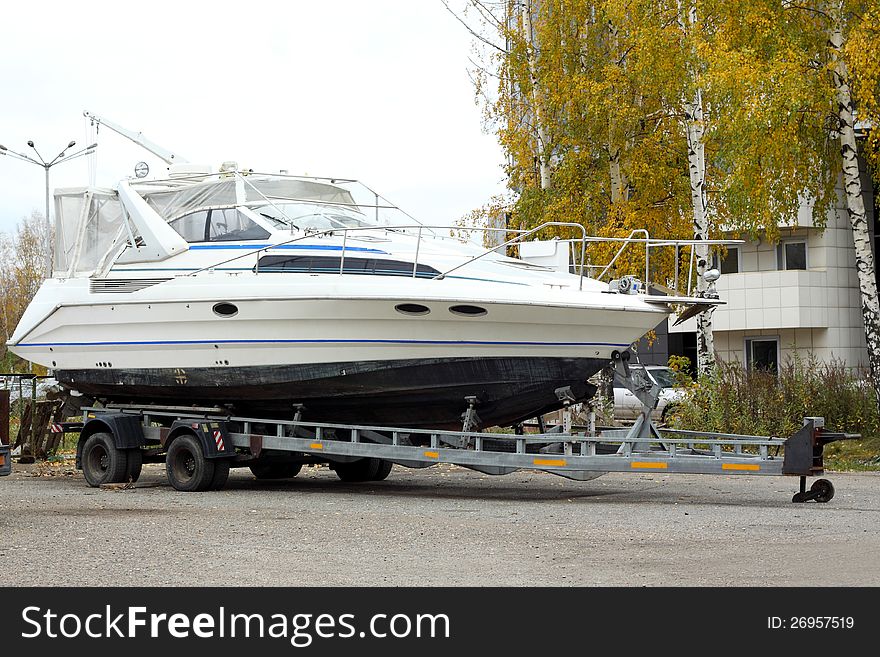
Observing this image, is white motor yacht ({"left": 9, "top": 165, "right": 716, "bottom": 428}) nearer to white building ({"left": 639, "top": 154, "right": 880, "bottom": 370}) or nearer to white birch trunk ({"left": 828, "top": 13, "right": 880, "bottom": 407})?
white birch trunk ({"left": 828, "top": 13, "right": 880, "bottom": 407})

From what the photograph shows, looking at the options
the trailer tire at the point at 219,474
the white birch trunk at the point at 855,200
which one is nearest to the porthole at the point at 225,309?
the trailer tire at the point at 219,474

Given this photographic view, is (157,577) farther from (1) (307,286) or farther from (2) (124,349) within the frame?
(2) (124,349)

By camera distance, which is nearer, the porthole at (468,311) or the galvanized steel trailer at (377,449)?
the galvanized steel trailer at (377,449)

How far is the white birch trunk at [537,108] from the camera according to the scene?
2333cm

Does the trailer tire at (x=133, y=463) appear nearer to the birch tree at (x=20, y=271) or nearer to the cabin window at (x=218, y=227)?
the cabin window at (x=218, y=227)

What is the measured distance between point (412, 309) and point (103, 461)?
490cm

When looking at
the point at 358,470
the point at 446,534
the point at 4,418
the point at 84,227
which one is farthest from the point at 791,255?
the point at 4,418

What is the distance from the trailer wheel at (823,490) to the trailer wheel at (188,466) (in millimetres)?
6572

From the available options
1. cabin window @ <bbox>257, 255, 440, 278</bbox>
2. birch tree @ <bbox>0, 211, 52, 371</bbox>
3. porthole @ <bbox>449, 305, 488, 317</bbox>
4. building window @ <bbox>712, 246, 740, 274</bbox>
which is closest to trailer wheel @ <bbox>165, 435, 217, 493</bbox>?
cabin window @ <bbox>257, 255, 440, 278</bbox>

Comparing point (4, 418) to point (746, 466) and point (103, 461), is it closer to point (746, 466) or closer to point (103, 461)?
point (103, 461)

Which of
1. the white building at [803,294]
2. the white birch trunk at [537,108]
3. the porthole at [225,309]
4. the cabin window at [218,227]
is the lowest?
the porthole at [225,309]

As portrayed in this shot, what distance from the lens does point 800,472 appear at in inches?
434

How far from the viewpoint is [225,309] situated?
43.3 ft

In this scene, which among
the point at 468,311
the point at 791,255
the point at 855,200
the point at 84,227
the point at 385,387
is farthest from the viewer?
the point at 791,255
